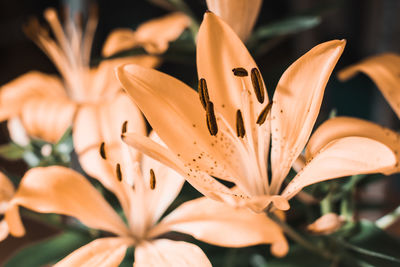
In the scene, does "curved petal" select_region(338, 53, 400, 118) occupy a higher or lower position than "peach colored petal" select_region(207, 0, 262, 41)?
lower

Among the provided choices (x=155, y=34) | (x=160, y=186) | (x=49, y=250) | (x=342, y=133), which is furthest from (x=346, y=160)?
(x=155, y=34)

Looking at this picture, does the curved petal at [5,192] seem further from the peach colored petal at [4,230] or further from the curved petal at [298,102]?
the curved petal at [298,102]

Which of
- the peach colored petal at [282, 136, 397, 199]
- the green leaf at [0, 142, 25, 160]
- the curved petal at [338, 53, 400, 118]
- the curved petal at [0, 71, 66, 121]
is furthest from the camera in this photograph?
the curved petal at [0, 71, 66, 121]

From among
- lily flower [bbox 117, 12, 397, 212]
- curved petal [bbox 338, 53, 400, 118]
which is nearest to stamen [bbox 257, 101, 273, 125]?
lily flower [bbox 117, 12, 397, 212]

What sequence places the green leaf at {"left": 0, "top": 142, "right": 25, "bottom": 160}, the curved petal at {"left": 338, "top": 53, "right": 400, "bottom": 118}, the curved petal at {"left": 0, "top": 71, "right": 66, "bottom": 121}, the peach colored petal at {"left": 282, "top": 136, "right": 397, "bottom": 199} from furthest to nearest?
the curved petal at {"left": 0, "top": 71, "right": 66, "bottom": 121} < the green leaf at {"left": 0, "top": 142, "right": 25, "bottom": 160} < the curved petal at {"left": 338, "top": 53, "right": 400, "bottom": 118} < the peach colored petal at {"left": 282, "top": 136, "right": 397, "bottom": 199}

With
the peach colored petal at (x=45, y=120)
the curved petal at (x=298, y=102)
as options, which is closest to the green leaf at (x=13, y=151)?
the peach colored petal at (x=45, y=120)

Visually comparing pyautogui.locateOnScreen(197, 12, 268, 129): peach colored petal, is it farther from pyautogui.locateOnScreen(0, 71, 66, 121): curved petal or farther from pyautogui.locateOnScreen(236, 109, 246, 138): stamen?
pyautogui.locateOnScreen(0, 71, 66, 121): curved petal

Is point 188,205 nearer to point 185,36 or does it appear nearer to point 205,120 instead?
point 205,120

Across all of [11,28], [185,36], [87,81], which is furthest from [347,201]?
[11,28]
